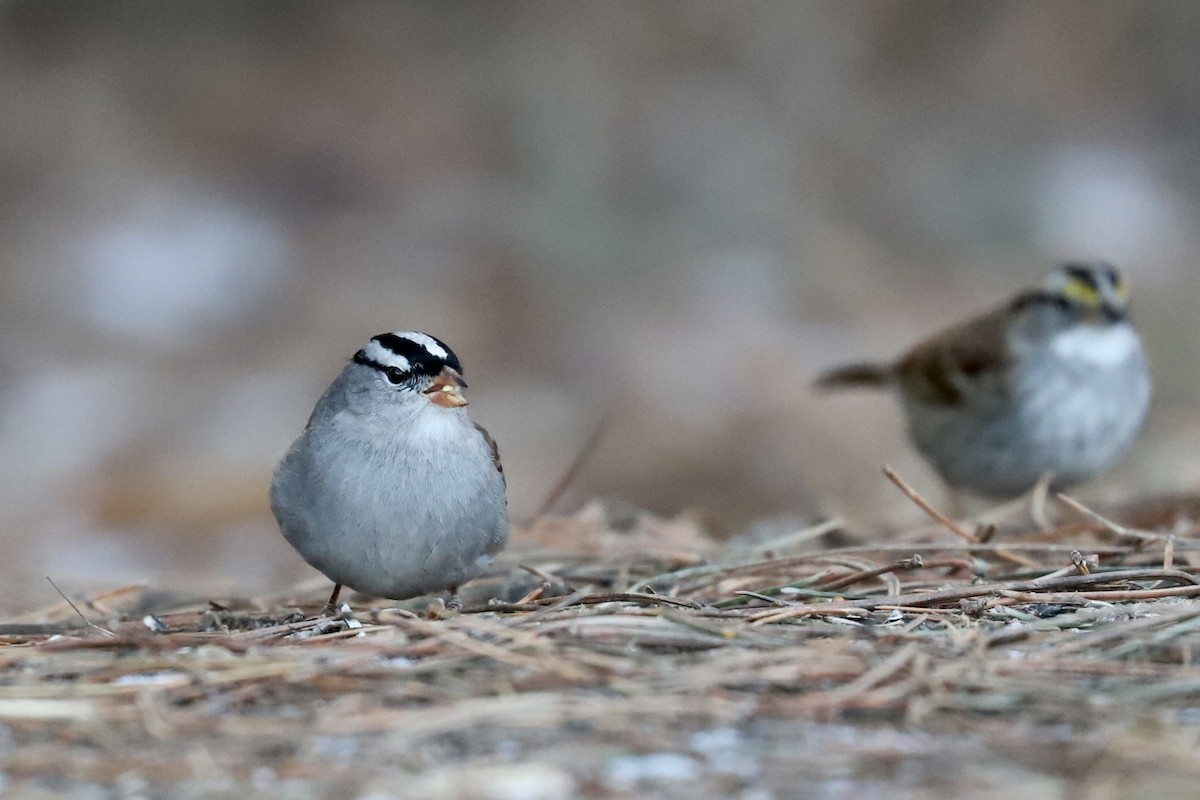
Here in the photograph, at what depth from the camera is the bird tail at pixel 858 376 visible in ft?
24.9

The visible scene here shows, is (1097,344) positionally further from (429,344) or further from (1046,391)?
(429,344)

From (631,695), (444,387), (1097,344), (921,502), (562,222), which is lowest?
(631,695)

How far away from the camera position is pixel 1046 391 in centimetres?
652

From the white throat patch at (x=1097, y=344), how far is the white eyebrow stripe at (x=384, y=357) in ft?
11.3

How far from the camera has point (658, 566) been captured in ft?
14.9

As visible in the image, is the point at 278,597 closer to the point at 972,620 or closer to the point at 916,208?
the point at 972,620

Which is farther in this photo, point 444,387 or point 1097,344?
point 1097,344

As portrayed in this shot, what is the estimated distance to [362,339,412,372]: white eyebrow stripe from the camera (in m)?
4.11

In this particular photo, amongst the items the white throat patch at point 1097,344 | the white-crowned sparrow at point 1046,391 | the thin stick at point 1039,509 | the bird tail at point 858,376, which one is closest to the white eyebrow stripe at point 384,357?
the thin stick at point 1039,509

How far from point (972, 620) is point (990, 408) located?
3530 millimetres

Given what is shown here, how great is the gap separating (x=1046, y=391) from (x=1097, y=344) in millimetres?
302

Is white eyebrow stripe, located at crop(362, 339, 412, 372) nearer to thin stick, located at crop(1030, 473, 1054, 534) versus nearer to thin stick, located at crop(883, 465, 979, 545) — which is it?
thin stick, located at crop(883, 465, 979, 545)

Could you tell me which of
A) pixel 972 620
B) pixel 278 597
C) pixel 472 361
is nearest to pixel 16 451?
pixel 472 361

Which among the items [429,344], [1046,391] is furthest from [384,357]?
[1046,391]
